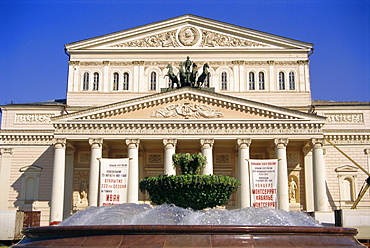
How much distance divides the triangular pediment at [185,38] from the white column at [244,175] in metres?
12.4

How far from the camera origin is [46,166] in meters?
42.1

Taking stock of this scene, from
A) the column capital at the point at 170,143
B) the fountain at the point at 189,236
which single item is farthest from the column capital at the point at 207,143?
the fountain at the point at 189,236

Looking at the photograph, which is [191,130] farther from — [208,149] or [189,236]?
[189,236]

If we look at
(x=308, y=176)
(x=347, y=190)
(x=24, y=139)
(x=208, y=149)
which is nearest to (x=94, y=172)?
(x=208, y=149)

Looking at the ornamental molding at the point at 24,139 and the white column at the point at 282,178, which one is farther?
the ornamental molding at the point at 24,139

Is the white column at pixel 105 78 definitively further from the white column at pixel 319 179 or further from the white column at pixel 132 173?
the white column at pixel 319 179

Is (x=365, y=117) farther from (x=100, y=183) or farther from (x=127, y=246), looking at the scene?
(x=127, y=246)

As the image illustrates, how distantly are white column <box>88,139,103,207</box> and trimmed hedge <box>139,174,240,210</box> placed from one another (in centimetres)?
1917

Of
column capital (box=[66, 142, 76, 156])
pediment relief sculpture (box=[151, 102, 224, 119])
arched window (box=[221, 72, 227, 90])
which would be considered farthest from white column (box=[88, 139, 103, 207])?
arched window (box=[221, 72, 227, 90])

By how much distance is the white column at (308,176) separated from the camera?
38844mm

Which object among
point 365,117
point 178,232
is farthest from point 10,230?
point 365,117

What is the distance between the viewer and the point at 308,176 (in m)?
39.4

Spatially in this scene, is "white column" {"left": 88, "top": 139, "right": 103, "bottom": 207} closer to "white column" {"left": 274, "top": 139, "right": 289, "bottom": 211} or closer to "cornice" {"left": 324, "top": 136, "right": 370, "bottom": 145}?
"white column" {"left": 274, "top": 139, "right": 289, "bottom": 211}

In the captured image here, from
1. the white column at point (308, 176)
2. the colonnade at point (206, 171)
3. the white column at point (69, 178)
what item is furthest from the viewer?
the white column at point (69, 178)
